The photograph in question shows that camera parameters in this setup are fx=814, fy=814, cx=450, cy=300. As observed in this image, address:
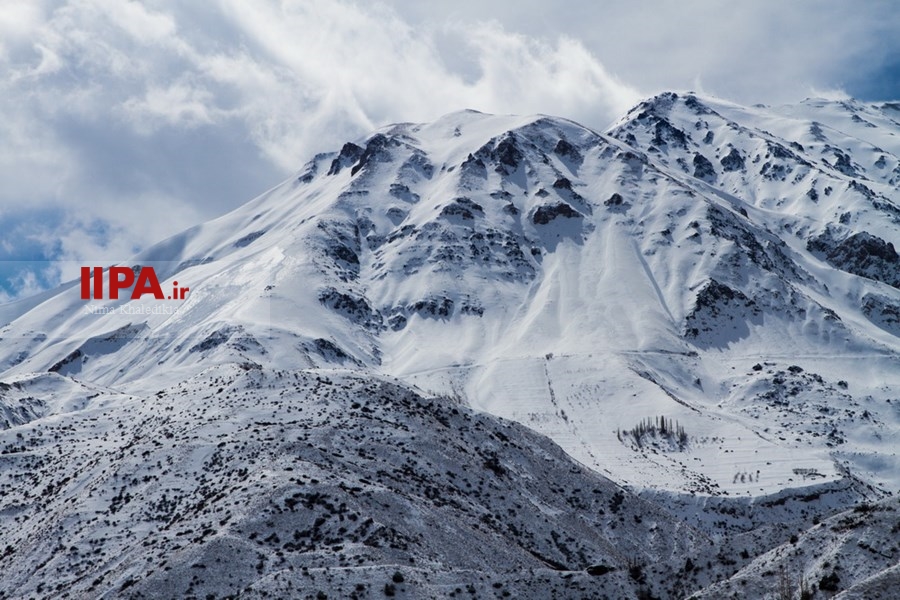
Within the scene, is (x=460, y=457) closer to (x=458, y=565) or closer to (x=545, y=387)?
(x=458, y=565)

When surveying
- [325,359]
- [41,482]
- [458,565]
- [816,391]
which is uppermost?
[816,391]

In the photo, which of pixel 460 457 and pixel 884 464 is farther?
pixel 884 464

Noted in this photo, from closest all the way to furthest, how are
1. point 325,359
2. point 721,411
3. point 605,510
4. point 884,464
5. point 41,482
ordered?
point 41,482 < point 605,510 < point 884,464 < point 721,411 < point 325,359

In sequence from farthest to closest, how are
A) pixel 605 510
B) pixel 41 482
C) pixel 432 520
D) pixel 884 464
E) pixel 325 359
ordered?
1. pixel 325 359
2. pixel 884 464
3. pixel 605 510
4. pixel 41 482
5. pixel 432 520

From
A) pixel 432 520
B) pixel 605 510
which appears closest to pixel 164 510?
pixel 432 520

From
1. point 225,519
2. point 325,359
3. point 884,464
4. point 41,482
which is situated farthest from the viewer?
point 325,359

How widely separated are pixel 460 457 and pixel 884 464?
393 ft

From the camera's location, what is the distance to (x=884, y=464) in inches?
5955

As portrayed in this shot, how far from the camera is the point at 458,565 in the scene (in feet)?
152

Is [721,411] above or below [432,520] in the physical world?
above

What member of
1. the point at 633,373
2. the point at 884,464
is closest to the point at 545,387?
the point at 633,373

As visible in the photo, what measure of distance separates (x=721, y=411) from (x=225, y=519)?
493 ft

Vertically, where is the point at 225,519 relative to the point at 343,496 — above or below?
below

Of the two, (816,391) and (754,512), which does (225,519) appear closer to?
(754,512)
